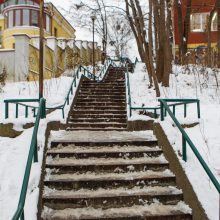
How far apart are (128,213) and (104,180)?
0.86 metres

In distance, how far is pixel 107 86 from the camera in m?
14.2

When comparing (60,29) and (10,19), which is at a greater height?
(60,29)

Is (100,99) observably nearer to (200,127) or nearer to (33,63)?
(33,63)

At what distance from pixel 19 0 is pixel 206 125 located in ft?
87.1

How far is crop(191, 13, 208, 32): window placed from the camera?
28545 millimetres

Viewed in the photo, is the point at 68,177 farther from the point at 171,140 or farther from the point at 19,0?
the point at 19,0

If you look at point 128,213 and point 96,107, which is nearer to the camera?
point 128,213

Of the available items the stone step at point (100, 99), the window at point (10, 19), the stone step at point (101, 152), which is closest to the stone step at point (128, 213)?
the stone step at point (101, 152)

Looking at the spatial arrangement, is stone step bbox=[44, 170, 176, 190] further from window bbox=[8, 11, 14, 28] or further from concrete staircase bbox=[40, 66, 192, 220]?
window bbox=[8, 11, 14, 28]

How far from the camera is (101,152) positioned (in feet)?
21.2

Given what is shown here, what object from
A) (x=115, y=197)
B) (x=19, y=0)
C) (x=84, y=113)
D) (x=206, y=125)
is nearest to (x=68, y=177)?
(x=115, y=197)

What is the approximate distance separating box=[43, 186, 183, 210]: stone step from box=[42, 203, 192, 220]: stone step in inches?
4.7

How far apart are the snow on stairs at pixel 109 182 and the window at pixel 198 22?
2452 centimetres

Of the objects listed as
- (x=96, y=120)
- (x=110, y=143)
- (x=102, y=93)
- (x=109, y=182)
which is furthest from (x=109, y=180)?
(x=102, y=93)
